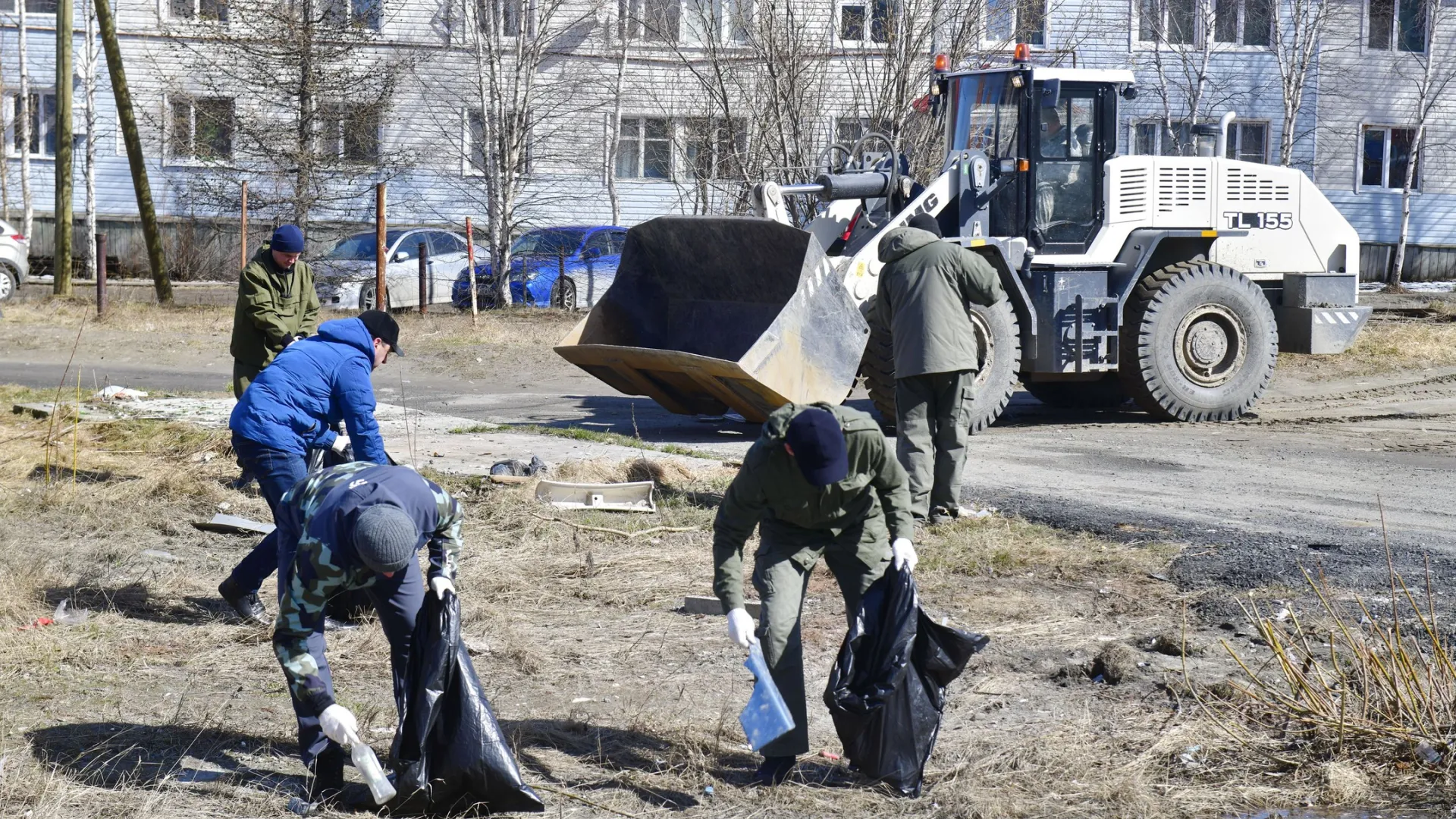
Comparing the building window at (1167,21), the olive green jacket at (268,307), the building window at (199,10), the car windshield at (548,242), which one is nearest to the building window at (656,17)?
the car windshield at (548,242)

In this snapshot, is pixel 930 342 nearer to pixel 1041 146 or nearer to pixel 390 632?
pixel 390 632

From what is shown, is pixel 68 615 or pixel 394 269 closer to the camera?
pixel 68 615

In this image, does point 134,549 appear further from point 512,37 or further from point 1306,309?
point 512,37

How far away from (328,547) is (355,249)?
18.7 meters

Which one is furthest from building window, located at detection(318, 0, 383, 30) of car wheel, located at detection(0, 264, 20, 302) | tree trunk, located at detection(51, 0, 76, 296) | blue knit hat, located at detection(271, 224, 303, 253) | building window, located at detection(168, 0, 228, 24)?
blue knit hat, located at detection(271, 224, 303, 253)

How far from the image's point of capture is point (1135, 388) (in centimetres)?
1152

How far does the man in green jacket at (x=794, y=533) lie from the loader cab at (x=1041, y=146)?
23.7 feet

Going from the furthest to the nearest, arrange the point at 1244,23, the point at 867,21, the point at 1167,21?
1. the point at 1244,23
2. the point at 1167,21
3. the point at 867,21

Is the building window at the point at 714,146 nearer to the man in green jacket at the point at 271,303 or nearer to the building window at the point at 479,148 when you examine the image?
the building window at the point at 479,148

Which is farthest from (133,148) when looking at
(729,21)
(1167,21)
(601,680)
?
(1167,21)

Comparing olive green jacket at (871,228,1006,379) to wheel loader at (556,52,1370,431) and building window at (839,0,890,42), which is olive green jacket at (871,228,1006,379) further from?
building window at (839,0,890,42)

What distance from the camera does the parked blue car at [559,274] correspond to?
21.0 m

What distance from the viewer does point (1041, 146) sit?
1123 centimetres

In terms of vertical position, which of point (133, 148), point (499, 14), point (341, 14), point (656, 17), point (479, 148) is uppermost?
point (656, 17)
